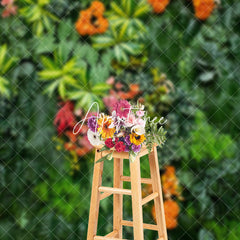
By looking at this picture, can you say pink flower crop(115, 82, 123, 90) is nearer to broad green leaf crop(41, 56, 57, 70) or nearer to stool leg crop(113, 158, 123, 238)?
broad green leaf crop(41, 56, 57, 70)

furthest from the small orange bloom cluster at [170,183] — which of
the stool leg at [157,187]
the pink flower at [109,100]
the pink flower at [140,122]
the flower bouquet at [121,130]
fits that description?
the pink flower at [140,122]

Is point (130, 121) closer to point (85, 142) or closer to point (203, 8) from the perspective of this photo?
point (85, 142)

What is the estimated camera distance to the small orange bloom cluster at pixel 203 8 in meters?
2.95

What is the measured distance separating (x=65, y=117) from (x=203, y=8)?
3.50 feet

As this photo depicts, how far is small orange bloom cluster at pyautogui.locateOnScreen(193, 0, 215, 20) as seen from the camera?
9.69 feet

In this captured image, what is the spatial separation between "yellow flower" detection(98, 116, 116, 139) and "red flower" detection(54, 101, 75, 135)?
27.2 inches

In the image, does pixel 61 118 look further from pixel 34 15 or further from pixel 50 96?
pixel 34 15

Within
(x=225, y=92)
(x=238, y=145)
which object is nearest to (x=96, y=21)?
(x=225, y=92)

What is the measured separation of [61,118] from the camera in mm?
3076

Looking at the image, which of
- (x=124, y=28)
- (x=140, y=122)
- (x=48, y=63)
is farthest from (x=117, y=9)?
(x=140, y=122)

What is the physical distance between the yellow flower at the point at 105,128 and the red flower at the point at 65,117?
27.2 inches

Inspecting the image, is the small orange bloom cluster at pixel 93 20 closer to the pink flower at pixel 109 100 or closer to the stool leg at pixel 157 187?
the pink flower at pixel 109 100

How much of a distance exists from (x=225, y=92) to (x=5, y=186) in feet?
4.90

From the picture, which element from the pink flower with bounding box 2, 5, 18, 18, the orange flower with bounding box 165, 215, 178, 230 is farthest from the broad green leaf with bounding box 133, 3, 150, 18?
the orange flower with bounding box 165, 215, 178, 230
